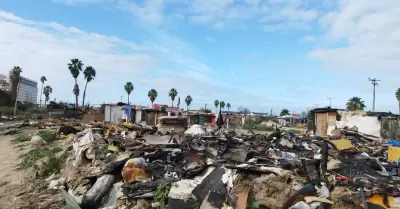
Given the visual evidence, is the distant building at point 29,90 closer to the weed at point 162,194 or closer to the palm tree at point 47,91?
the palm tree at point 47,91

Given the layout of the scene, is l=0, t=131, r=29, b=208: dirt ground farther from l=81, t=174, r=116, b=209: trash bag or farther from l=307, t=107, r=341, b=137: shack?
l=307, t=107, r=341, b=137: shack

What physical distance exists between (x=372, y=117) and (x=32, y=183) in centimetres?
1936

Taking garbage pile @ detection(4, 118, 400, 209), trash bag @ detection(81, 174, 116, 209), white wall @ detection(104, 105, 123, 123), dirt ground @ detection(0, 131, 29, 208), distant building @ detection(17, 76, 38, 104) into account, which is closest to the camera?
garbage pile @ detection(4, 118, 400, 209)

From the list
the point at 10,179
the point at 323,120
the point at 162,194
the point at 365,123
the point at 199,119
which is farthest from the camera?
the point at 199,119

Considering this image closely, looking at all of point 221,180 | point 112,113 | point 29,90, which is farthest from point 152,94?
point 29,90

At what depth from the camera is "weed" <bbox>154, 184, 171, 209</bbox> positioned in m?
5.31

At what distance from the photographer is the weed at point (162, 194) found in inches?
209

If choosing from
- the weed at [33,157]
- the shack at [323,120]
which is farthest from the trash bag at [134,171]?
the shack at [323,120]

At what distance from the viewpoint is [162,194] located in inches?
214

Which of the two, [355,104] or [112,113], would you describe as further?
[355,104]

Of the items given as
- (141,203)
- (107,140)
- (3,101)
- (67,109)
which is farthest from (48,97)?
(141,203)

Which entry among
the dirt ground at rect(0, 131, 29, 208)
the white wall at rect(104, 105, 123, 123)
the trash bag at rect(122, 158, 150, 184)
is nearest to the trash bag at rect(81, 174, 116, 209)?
the trash bag at rect(122, 158, 150, 184)

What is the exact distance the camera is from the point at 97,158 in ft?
27.5

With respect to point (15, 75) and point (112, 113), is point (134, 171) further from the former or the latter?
point (15, 75)
